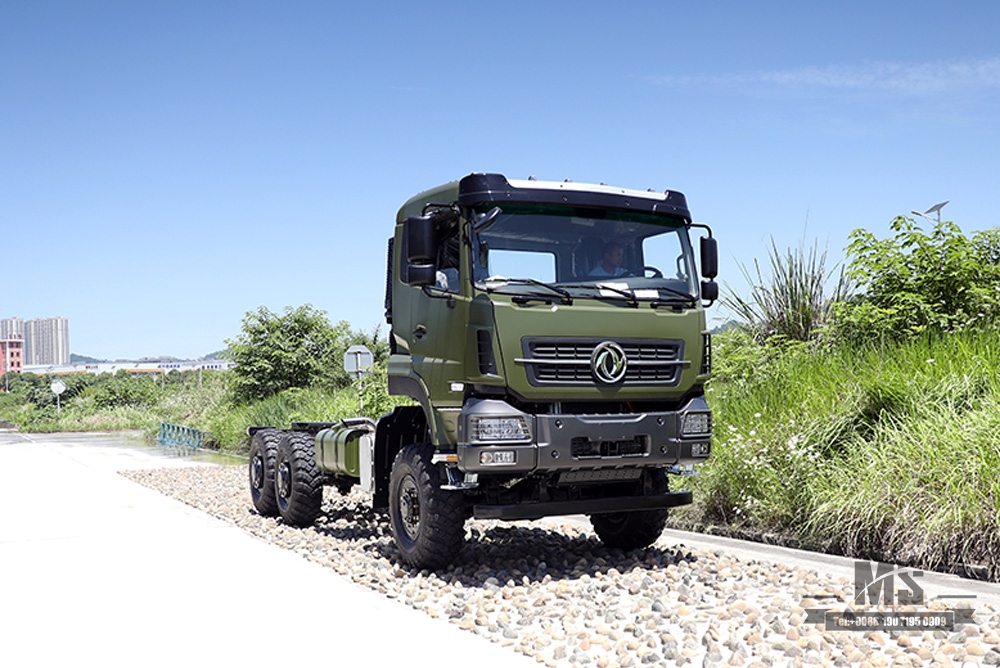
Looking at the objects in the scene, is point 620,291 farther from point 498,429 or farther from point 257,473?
point 257,473

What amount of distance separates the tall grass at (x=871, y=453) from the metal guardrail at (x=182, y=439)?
18.8 m

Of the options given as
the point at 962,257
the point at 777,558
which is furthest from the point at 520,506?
the point at 962,257

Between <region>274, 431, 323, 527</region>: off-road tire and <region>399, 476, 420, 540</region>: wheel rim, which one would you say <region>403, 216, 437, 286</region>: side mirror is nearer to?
<region>399, 476, 420, 540</region>: wheel rim

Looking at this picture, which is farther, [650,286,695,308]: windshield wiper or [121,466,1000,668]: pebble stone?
[650,286,695,308]: windshield wiper

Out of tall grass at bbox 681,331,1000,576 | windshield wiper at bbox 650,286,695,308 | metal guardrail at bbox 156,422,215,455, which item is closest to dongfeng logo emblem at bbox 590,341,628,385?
windshield wiper at bbox 650,286,695,308

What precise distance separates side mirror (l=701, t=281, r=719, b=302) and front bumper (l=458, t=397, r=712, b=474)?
909mm

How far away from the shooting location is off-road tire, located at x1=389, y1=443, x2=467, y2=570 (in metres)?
7.13

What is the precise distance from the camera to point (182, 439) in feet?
89.4

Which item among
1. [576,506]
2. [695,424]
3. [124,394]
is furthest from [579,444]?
[124,394]

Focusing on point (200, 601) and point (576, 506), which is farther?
point (576, 506)

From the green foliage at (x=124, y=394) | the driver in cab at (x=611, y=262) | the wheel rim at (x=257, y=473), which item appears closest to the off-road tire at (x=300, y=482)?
the wheel rim at (x=257, y=473)

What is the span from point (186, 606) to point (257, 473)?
16.9 feet

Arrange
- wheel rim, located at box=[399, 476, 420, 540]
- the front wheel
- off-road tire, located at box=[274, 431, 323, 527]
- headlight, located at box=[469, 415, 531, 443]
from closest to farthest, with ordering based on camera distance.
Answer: headlight, located at box=[469, 415, 531, 443]
wheel rim, located at box=[399, 476, 420, 540]
the front wheel
off-road tire, located at box=[274, 431, 323, 527]

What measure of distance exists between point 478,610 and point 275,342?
69.7 ft
